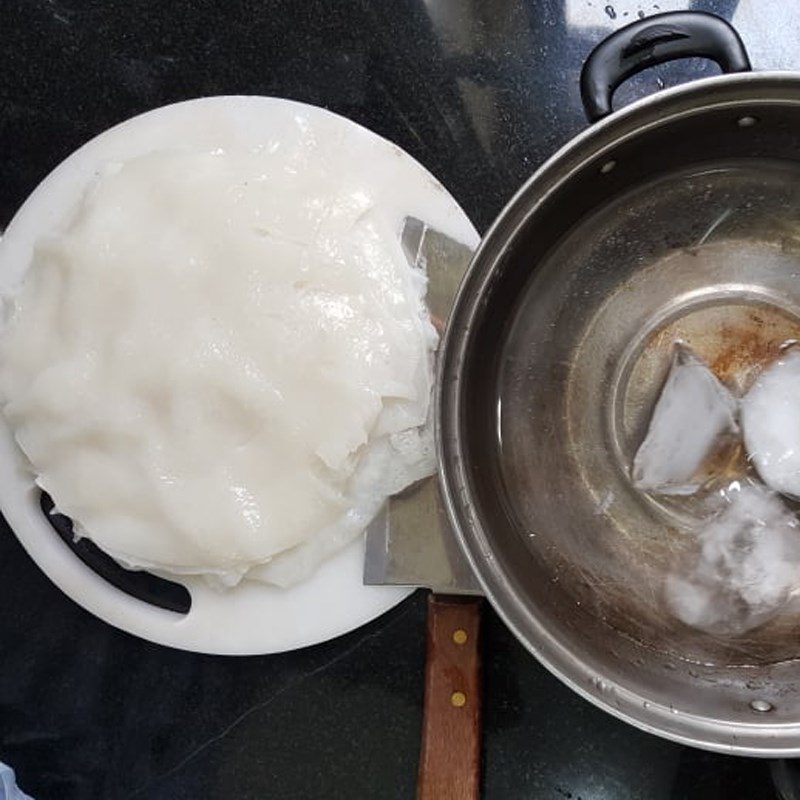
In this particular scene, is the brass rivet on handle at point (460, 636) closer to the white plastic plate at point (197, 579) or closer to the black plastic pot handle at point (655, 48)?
the white plastic plate at point (197, 579)

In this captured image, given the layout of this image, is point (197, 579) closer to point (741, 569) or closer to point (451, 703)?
point (451, 703)

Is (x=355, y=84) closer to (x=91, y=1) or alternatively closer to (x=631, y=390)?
(x=91, y=1)

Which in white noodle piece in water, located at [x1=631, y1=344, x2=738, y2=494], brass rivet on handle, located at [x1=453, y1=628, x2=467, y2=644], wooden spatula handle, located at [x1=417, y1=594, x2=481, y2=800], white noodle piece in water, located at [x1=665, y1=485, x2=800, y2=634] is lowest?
wooden spatula handle, located at [x1=417, y1=594, x2=481, y2=800]

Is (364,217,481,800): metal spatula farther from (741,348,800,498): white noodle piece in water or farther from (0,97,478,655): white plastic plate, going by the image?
(741,348,800,498): white noodle piece in water

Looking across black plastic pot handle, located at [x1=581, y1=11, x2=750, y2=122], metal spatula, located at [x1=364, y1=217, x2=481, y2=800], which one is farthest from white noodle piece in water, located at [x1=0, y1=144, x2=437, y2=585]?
black plastic pot handle, located at [x1=581, y1=11, x2=750, y2=122]

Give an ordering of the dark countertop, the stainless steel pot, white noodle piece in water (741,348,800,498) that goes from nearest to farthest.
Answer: the stainless steel pot → white noodle piece in water (741,348,800,498) → the dark countertop

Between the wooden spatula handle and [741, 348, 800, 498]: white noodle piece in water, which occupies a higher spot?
[741, 348, 800, 498]: white noodle piece in water
